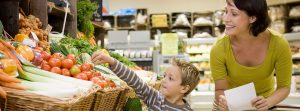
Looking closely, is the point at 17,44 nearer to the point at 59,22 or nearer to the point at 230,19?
the point at 230,19

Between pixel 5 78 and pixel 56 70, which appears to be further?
pixel 56 70

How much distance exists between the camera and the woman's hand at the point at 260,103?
247cm

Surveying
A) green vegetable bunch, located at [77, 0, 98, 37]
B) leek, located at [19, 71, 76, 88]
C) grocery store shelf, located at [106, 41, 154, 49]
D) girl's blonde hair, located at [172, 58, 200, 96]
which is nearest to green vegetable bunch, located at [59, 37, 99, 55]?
girl's blonde hair, located at [172, 58, 200, 96]

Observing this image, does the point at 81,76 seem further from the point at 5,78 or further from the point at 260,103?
the point at 260,103

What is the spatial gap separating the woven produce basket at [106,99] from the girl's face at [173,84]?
277 millimetres

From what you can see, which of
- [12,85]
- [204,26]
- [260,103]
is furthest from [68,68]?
[204,26]

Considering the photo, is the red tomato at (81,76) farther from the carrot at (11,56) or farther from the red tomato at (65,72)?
the carrot at (11,56)

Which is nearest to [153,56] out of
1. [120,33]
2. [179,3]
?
[120,33]

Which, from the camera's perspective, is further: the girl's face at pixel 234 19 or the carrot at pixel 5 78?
the girl's face at pixel 234 19

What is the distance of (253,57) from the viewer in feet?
9.11

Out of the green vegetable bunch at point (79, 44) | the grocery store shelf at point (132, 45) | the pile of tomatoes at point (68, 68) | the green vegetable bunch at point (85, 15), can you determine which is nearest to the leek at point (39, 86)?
the pile of tomatoes at point (68, 68)

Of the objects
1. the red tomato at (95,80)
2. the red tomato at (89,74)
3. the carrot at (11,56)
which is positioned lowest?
the red tomato at (95,80)

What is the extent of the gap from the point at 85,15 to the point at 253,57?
2561 millimetres

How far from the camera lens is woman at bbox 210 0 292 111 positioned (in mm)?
2609
